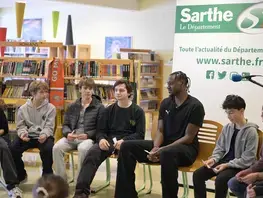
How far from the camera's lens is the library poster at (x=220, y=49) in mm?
4277

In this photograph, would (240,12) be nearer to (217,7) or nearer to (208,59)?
(217,7)

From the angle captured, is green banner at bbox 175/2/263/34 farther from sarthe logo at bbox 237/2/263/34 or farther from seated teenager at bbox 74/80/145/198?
seated teenager at bbox 74/80/145/198

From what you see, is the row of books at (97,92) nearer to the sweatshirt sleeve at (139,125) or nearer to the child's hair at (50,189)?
the sweatshirt sleeve at (139,125)

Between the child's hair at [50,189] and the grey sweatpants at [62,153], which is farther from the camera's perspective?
the grey sweatpants at [62,153]

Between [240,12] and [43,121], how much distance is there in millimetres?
2306

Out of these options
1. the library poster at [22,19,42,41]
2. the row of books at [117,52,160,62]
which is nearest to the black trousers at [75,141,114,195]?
the row of books at [117,52,160,62]

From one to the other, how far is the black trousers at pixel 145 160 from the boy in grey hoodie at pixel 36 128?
0.81 m

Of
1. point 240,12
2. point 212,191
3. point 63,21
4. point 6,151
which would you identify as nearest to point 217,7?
point 240,12

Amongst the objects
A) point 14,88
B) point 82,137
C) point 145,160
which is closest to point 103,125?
point 82,137

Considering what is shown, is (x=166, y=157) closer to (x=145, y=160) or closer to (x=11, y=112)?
(x=145, y=160)

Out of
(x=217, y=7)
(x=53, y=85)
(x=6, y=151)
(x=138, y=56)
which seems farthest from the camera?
Answer: (x=138, y=56)

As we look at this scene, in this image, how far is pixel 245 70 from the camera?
4.33 m

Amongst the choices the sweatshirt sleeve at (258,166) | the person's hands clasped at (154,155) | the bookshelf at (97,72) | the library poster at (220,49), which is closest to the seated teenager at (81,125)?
the person's hands clasped at (154,155)

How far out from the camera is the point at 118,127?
4.29 m
